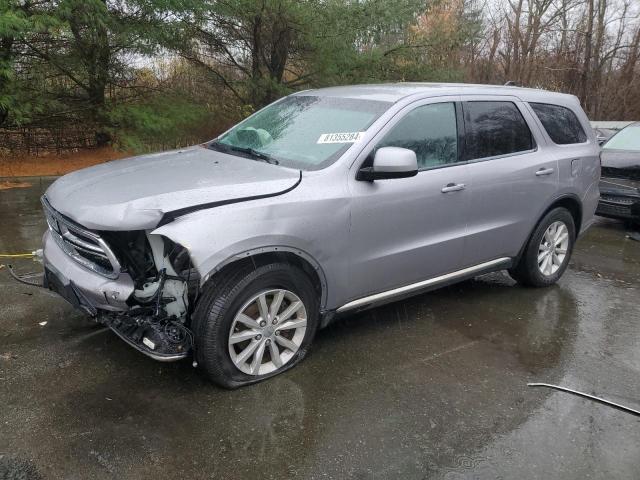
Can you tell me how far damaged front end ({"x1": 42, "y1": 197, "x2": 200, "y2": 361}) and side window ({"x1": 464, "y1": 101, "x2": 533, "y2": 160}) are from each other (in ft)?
7.86

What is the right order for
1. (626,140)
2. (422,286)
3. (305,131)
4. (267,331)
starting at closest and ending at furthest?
(267,331)
(305,131)
(422,286)
(626,140)

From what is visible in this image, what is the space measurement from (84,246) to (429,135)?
7.92 feet

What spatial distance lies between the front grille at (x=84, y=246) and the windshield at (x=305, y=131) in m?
1.25

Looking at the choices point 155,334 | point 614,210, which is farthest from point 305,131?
point 614,210

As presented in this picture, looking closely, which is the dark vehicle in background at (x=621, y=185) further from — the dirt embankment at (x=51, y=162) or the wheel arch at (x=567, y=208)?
the dirt embankment at (x=51, y=162)

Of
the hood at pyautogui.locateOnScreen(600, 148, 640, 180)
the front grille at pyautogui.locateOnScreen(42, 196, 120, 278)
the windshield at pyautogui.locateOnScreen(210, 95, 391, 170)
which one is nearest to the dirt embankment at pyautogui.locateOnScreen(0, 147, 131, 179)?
the windshield at pyautogui.locateOnScreen(210, 95, 391, 170)

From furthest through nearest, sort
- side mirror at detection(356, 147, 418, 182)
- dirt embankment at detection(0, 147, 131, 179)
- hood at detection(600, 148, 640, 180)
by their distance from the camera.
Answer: dirt embankment at detection(0, 147, 131, 179)
hood at detection(600, 148, 640, 180)
side mirror at detection(356, 147, 418, 182)

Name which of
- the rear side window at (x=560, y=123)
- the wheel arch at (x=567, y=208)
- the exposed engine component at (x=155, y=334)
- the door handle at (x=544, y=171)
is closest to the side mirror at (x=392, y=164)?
the exposed engine component at (x=155, y=334)

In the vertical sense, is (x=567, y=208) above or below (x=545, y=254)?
above

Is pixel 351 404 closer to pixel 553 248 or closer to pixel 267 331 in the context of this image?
pixel 267 331

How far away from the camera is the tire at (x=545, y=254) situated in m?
4.85

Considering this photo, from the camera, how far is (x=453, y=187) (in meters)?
3.97

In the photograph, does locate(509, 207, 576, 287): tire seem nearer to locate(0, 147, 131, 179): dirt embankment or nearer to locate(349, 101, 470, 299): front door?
locate(349, 101, 470, 299): front door

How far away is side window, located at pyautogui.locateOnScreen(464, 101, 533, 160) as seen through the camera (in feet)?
13.8
